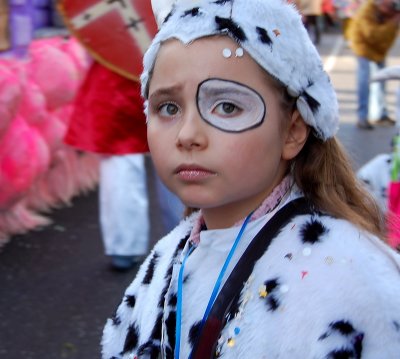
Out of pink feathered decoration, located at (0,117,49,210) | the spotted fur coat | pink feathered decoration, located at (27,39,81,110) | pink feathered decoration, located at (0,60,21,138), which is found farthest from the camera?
pink feathered decoration, located at (27,39,81,110)

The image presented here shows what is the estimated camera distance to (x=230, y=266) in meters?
1.55

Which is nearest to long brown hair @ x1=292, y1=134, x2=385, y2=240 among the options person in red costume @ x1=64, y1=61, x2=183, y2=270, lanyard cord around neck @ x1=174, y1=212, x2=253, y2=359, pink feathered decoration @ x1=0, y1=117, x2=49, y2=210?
lanyard cord around neck @ x1=174, y1=212, x2=253, y2=359

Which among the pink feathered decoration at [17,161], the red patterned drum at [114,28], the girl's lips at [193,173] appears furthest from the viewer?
the pink feathered decoration at [17,161]

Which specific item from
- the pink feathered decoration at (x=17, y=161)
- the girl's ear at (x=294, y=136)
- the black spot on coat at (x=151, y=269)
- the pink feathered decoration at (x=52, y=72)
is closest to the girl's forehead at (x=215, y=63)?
the girl's ear at (x=294, y=136)

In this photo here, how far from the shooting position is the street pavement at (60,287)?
3402 millimetres

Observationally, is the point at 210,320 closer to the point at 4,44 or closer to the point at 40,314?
the point at 40,314

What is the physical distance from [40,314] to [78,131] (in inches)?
36.2

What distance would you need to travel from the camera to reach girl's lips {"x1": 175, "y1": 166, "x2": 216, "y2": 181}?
4.85 ft

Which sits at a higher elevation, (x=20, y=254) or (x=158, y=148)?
(x=158, y=148)

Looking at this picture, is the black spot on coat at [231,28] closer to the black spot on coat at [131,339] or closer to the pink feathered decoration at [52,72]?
the black spot on coat at [131,339]

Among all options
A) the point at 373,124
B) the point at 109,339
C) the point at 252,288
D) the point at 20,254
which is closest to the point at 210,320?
the point at 252,288

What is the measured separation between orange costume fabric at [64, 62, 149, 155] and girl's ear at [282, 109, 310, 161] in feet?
7.81

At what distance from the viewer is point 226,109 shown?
60.1 inches

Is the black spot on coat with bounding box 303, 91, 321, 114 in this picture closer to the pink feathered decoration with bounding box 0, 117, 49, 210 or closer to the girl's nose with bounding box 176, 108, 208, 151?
the girl's nose with bounding box 176, 108, 208, 151
